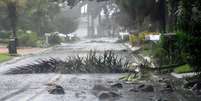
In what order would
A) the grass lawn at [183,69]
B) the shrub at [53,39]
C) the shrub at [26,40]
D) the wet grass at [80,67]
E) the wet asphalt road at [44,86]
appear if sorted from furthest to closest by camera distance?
the shrub at [53,39] → the shrub at [26,40] → the wet grass at [80,67] → the grass lawn at [183,69] → the wet asphalt road at [44,86]

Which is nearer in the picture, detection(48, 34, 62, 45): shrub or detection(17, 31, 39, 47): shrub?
detection(17, 31, 39, 47): shrub

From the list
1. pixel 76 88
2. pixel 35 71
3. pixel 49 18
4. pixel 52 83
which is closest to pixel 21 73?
pixel 35 71

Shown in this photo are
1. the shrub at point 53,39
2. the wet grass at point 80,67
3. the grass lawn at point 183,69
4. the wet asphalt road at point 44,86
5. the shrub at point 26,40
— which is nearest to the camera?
the wet asphalt road at point 44,86

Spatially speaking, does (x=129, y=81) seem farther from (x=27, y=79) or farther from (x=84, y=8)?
(x=84, y=8)

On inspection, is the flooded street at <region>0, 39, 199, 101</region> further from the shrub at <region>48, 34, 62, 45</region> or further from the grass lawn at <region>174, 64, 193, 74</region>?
the shrub at <region>48, 34, 62, 45</region>

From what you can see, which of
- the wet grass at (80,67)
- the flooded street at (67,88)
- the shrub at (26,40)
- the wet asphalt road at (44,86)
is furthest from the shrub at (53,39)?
the wet asphalt road at (44,86)

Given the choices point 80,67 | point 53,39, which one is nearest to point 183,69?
point 80,67

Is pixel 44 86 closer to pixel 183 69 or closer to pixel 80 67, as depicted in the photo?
pixel 80 67

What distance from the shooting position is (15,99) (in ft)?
48.8

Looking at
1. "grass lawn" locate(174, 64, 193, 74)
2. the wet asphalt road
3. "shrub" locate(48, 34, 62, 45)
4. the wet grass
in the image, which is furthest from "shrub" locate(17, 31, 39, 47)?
"grass lawn" locate(174, 64, 193, 74)

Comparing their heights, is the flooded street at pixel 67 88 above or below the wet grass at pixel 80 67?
below

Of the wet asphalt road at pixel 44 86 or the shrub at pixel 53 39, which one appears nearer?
the wet asphalt road at pixel 44 86

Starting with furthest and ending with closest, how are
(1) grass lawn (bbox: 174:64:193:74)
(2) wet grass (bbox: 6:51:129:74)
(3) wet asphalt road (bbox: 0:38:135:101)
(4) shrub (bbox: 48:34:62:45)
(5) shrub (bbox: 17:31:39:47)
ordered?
(4) shrub (bbox: 48:34:62:45) → (5) shrub (bbox: 17:31:39:47) → (2) wet grass (bbox: 6:51:129:74) → (1) grass lawn (bbox: 174:64:193:74) → (3) wet asphalt road (bbox: 0:38:135:101)

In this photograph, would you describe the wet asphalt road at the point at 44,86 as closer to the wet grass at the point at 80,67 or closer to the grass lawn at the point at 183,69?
the wet grass at the point at 80,67
